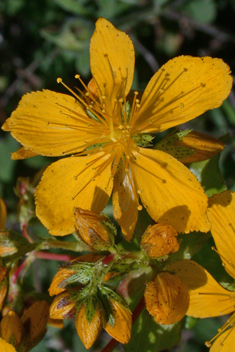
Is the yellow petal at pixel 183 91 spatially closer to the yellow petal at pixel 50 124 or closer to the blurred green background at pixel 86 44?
the yellow petal at pixel 50 124

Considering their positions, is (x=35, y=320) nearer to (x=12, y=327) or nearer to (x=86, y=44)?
(x=12, y=327)

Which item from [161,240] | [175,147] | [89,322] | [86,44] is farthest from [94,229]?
[86,44]

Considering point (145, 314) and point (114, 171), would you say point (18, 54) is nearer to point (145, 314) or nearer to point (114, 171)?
point (114, 171)

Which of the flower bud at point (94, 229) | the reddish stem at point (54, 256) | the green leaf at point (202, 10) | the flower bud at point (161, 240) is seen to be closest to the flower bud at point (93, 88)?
the flower bud at point (94, 229)

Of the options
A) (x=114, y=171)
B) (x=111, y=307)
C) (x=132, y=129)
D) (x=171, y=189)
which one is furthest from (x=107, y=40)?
(x=111, y=307)

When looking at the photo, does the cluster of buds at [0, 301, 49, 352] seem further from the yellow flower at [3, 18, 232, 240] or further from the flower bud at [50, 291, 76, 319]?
the yellow flower at [3, 18, 232, 240]

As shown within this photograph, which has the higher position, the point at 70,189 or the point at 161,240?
the point at 70,189
